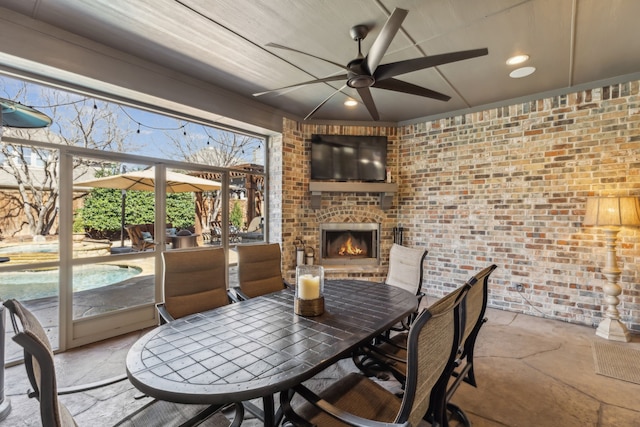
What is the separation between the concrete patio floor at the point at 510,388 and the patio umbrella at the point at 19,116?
1918 millimetres

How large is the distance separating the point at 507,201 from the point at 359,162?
81.5 inches

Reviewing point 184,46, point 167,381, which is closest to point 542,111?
point 184,46

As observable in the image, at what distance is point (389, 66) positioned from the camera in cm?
217

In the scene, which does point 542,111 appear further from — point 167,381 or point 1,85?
point 1,85

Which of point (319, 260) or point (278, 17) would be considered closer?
point (278, 17)

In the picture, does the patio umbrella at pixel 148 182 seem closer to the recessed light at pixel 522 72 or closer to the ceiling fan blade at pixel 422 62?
the ceiling fan blade at pixel 422 62

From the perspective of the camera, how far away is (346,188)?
4602 mm

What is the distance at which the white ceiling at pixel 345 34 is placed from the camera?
2170 mm

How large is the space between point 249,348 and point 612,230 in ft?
12.4

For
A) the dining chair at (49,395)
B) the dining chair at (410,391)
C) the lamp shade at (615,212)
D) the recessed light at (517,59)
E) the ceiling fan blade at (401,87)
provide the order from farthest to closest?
the lamp shade at (615,212) → the recessed light at (517,59) → the ceiling fan blade at (401,87) → the dining chair at (410,391) → the dining chair at (49,395)

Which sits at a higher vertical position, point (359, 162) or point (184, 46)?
point (184, 46)

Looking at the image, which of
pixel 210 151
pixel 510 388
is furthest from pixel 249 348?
pixel 210 151

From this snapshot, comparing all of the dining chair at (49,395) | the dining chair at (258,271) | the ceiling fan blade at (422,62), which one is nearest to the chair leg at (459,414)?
the dining chair at (49,395)

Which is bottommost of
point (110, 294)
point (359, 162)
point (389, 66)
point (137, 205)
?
point (110, 294)
